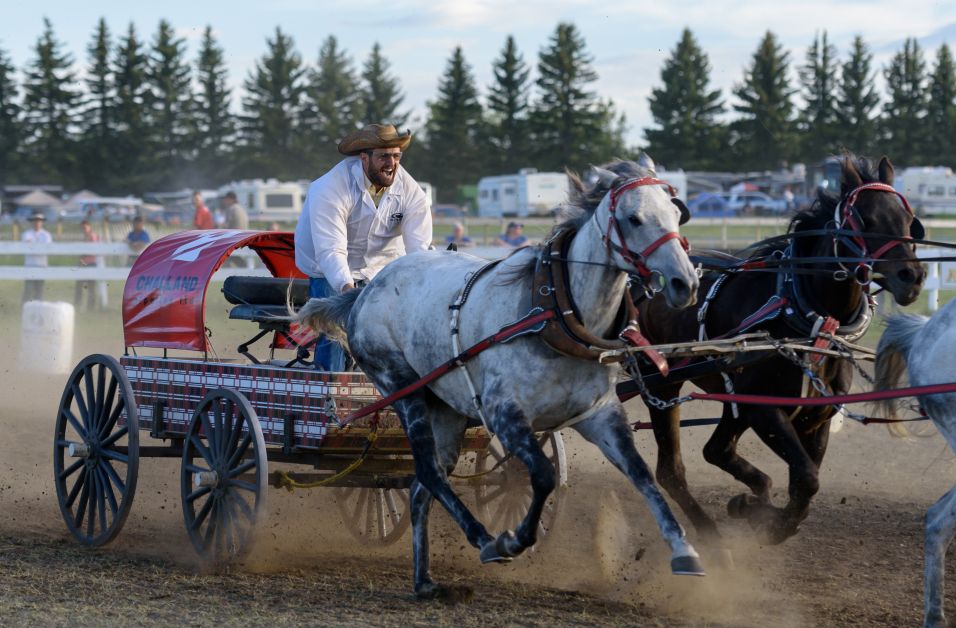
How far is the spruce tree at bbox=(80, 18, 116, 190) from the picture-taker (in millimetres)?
64875

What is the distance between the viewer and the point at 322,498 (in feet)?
24.2

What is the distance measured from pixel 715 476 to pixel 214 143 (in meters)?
63.3

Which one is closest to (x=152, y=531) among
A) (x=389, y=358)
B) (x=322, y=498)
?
(x=322, y=498)

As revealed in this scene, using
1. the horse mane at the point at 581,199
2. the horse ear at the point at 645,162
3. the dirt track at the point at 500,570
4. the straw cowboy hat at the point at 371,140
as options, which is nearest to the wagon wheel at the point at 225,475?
the dirt track at the point at 500,570

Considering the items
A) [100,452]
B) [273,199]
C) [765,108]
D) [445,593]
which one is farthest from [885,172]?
[765,108]

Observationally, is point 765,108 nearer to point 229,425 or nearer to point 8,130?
point 8,130

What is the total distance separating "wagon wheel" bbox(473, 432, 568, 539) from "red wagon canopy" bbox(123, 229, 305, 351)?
161cm

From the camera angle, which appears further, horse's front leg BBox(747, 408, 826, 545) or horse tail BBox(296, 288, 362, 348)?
horse tail BBox(296, 288, 362, 348)

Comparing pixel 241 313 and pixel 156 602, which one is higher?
pixel 241 313

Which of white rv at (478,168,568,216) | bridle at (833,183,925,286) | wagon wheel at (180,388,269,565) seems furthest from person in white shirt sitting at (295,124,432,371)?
white rv at (478,168,568,216)

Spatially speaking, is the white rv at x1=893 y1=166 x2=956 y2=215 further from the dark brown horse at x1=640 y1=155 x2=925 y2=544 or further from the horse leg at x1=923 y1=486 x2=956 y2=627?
the horse leg at x1=923 y1=486 x2=956 y2=627

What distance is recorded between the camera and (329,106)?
226 feet

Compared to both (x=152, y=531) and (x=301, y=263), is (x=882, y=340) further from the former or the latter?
(x=152, y=531)

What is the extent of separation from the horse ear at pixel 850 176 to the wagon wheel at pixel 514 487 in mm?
1899
